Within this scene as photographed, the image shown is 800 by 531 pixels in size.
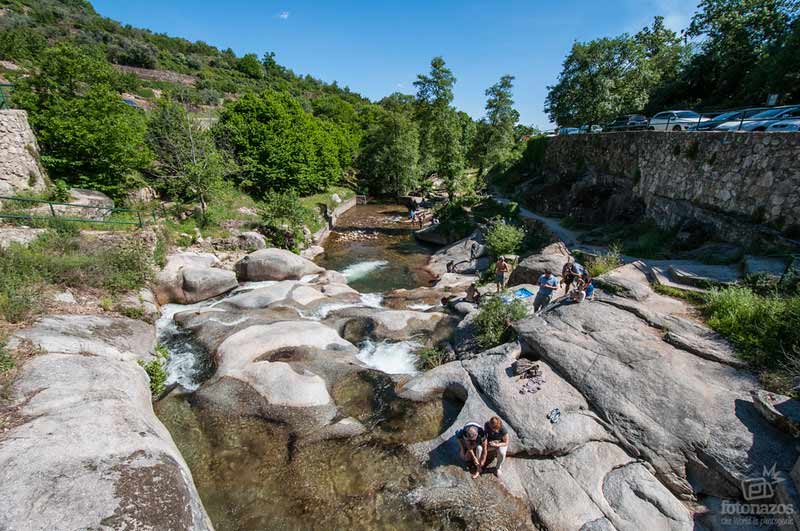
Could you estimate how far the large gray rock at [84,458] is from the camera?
206 inches

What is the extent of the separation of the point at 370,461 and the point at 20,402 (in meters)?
7.33

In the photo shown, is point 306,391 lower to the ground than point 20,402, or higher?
lower

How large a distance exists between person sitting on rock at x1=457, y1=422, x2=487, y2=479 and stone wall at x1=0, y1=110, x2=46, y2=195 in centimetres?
2423

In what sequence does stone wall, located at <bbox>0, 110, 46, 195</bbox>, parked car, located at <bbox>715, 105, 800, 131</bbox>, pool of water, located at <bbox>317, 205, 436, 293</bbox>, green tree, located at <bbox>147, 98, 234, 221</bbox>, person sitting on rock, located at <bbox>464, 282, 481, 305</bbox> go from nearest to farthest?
person sitting on rock, located at <bbox>464, 282, 481, 305</bbox> → parked car, located at <bbox>715, 105, 800, 131</bbox> → stone wall, located at <bbox>0, 110, 46, 195</bbox> → pool of water, located at <bbox>317, 205, 436, 293</bbox> → green tree, located at <bbox>147, 98, 234, 221</bbox>

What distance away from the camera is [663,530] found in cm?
604

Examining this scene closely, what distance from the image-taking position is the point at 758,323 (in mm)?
8266

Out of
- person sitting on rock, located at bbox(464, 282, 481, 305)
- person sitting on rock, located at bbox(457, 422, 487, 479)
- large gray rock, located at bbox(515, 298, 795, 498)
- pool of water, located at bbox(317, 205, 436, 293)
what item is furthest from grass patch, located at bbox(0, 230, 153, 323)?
large gray rock, located at bbox(515, 298, 795, 498)

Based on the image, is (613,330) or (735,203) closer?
(613,330)

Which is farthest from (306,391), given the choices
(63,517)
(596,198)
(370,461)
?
(596,198)

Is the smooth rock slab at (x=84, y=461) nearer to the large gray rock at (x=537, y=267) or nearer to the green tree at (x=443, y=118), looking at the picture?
the large gray rock at (x=537, y=267)

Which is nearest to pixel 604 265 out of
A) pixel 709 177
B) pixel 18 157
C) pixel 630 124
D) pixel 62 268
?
pixel 709 177

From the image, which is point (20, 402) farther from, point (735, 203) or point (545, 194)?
point (545, 194)

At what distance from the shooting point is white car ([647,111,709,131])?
68.6 ft

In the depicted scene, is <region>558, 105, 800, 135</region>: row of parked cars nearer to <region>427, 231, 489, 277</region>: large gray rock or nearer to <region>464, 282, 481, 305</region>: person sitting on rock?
<region>427, 231, 489, 277</region>: large gray rock
